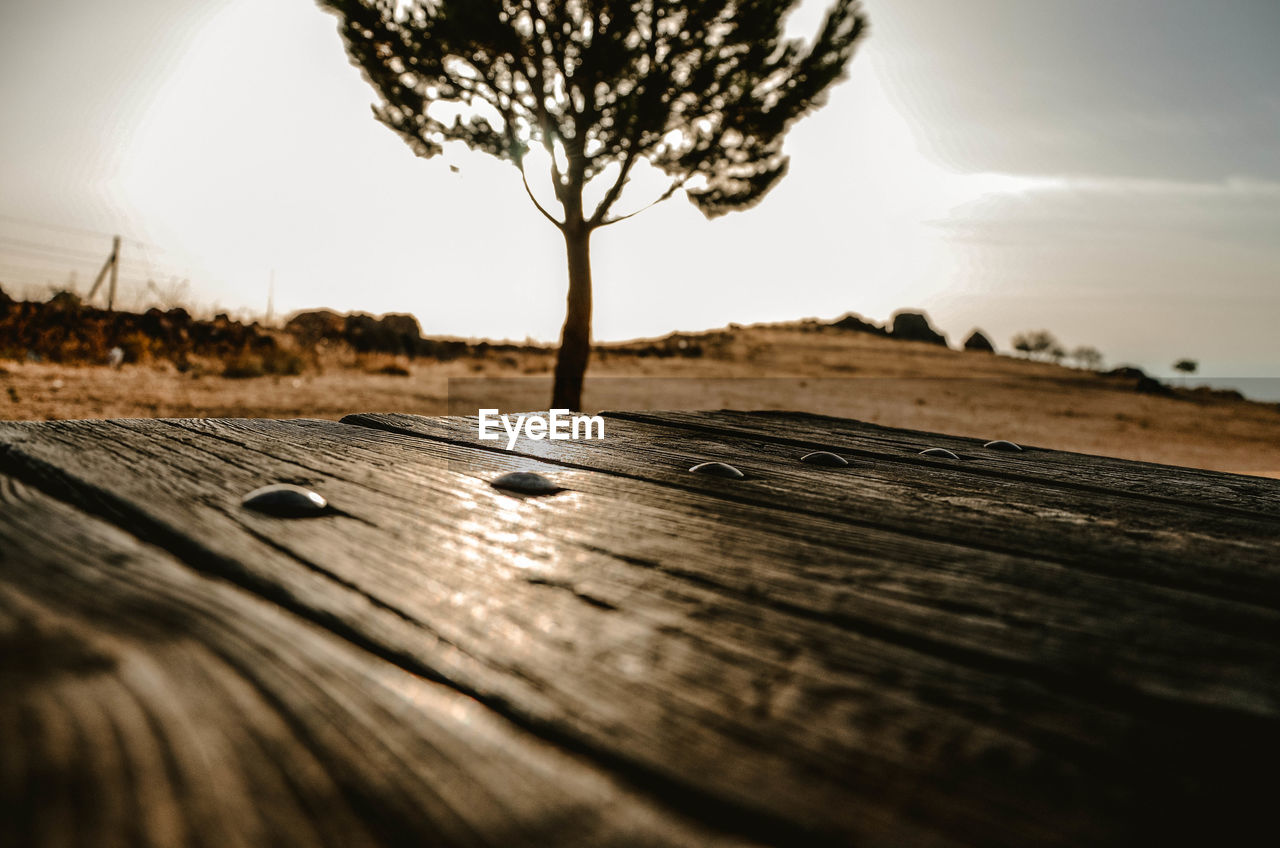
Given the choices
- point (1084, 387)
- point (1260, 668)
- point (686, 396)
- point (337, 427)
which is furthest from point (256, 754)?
point (1084, 387)

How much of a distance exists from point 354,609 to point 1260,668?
813 mm

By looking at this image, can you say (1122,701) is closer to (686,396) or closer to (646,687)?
(646,687)

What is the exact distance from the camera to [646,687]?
57 cm

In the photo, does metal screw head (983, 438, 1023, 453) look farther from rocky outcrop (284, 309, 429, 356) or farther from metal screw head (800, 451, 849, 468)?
rocky outcrop (284, 309, 429, 356)

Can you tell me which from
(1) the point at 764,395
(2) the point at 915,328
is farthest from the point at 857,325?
(1) the point at 764,395

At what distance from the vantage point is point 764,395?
16.4m

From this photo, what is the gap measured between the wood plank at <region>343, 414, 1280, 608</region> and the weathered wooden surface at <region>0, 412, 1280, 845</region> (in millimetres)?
12

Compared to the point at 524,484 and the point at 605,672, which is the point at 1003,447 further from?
the point at 605,672

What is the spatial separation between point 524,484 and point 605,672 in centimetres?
65

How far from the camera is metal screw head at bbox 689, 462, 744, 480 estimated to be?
146cm

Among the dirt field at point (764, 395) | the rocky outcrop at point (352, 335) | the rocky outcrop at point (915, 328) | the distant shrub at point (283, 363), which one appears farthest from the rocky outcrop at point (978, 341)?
the distant shrub at point (283, 363)

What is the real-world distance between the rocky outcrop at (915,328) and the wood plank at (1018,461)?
51.6m

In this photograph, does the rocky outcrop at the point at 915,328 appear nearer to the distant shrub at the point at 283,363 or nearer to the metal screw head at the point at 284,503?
the distant shrub at the point at 283,363

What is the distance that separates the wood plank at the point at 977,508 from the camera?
957mm
